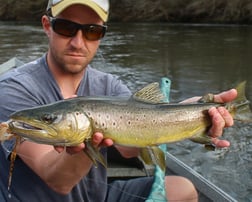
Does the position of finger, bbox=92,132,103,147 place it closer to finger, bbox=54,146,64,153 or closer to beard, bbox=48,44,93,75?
finger, bbox=54,146,64,153

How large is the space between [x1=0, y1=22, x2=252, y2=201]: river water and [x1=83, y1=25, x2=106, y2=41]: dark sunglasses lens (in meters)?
4.17

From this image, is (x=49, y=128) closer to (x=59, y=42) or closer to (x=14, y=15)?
(x=59, y=42)

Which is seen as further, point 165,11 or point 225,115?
point 165,11

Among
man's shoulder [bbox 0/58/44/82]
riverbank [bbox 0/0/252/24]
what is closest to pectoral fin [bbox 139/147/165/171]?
man's shoulder [bbox 0/58/44/82]

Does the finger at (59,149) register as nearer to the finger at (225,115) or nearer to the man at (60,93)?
the man at (60,93)

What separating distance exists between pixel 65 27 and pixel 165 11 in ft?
124

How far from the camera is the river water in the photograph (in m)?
7.75

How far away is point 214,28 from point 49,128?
30.6m

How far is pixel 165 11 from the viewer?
3988 centimetres

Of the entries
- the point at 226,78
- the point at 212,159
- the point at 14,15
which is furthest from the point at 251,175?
the point at 14,15

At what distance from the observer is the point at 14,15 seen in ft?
143

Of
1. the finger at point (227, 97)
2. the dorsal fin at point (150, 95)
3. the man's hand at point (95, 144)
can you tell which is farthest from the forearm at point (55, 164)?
the finger at point (227, 97)

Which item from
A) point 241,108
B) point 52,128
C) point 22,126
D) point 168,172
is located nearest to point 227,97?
point 241,108

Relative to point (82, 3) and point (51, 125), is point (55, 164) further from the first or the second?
point (82, 3)
